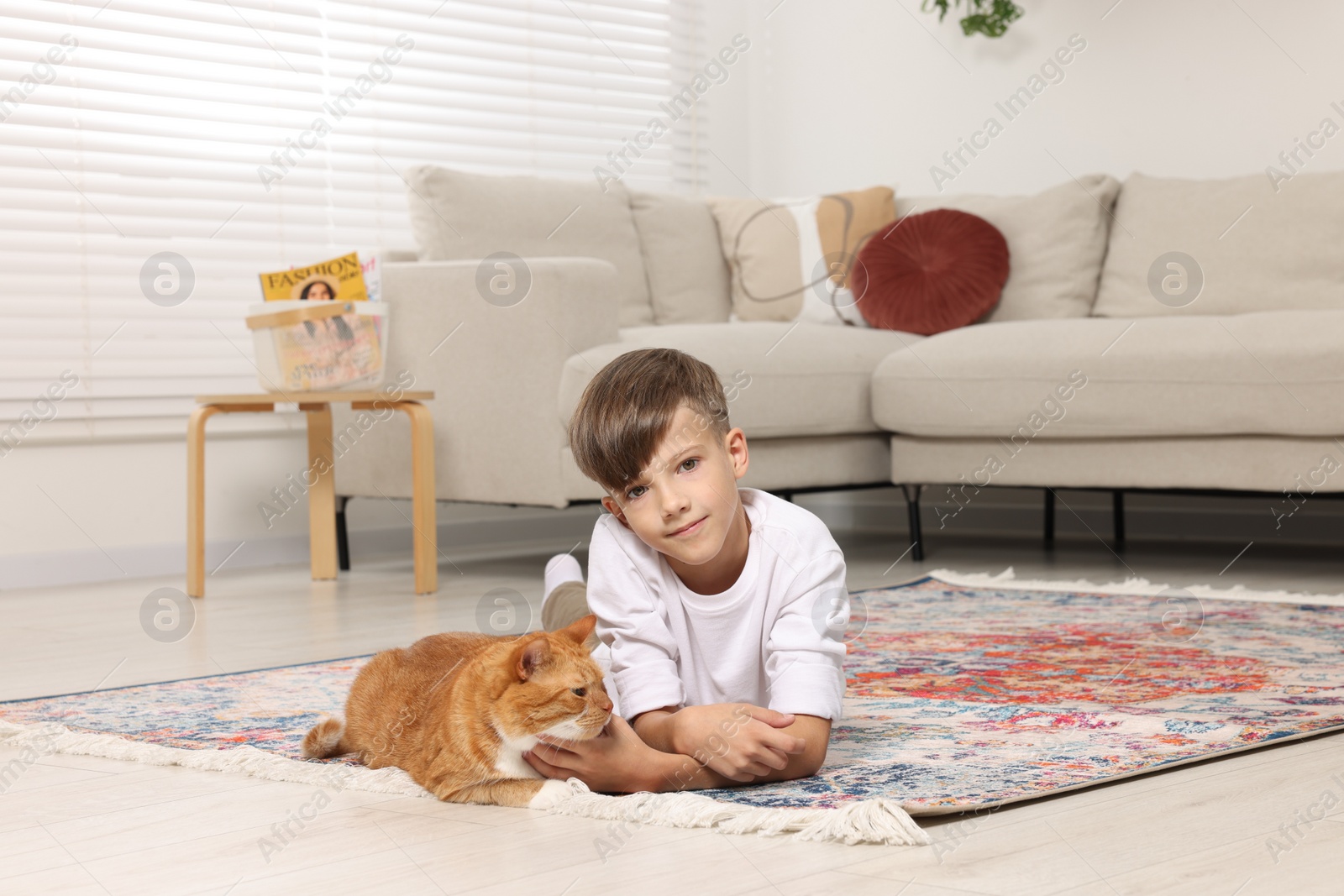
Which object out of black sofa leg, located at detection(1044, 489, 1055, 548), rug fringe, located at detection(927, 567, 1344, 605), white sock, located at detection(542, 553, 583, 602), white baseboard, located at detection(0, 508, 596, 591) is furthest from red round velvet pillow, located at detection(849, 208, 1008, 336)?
white sock, located at detection(542, 553, 583, 602)

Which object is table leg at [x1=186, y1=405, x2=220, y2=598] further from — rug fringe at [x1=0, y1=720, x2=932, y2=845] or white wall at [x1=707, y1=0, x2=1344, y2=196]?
white wall at [x1=707, y1=0, x2=1344, y2=196]

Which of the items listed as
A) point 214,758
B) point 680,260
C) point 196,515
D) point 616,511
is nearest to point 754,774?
point 616,511

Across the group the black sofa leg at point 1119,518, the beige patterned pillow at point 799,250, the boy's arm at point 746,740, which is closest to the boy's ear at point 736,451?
the boy's arm at point 746,740

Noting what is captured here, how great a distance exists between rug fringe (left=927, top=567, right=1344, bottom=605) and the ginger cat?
1659mm

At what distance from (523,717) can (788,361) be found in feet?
6.30

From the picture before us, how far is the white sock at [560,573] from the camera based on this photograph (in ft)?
5.86

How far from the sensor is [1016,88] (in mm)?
4078

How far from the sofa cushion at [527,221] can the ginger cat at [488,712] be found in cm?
182

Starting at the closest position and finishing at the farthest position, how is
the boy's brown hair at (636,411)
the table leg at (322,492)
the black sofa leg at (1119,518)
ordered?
1. the boy's brown hair at (636,411)
2. the table leg at (322,492)
3. the black sofa leg at (1119,518)

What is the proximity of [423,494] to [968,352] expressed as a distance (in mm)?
1219

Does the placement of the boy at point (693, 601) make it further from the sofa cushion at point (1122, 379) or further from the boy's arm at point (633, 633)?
the sofa cushion at point (1122, 379)

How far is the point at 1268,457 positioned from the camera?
2.67m

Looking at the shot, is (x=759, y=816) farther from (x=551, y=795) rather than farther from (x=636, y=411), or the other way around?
(x=636, y=411)

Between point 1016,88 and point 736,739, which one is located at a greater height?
point 1016,88
